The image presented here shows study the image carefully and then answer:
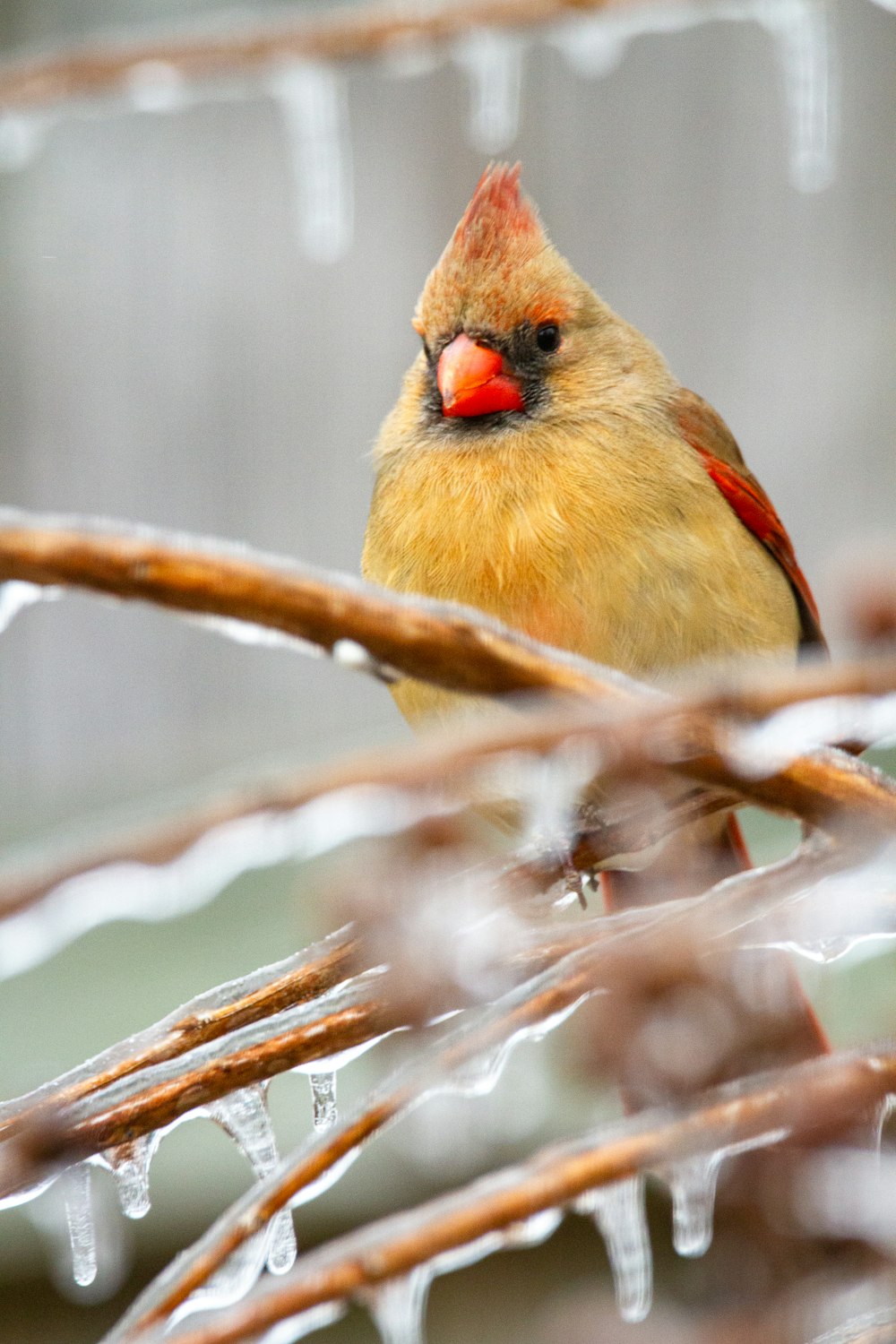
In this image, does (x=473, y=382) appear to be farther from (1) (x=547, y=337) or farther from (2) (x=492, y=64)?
(2) (x=492, y=64)

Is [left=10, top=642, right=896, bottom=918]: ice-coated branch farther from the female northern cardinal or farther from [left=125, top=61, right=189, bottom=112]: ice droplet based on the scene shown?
the female northern cardinal

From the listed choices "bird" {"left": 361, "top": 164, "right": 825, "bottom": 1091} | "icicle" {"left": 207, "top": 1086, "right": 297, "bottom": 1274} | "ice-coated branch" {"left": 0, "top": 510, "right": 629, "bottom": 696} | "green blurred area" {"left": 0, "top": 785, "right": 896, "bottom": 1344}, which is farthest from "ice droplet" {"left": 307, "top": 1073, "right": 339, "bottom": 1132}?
"green blurred area" {"left": 0, "top": 785, "right": 896, "bottom": 1344}

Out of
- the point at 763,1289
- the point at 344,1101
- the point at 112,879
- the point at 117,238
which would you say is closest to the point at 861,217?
the point at 117,238

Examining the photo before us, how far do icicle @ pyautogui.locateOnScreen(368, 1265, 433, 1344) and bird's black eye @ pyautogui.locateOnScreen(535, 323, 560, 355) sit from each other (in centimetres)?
129

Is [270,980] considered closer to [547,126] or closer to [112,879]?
[112,879]

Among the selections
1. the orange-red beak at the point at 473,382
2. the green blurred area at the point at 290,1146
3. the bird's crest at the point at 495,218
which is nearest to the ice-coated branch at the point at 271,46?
the bird's crest at the point at 495,218

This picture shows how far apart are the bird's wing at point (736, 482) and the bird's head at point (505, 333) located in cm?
11

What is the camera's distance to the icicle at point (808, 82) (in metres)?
1.46

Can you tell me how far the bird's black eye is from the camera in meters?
1.70

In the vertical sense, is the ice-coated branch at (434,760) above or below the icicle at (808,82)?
below

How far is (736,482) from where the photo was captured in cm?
174

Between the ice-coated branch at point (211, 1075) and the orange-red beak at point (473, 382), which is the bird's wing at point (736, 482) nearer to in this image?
→ the orange-red beak at point (473, 382)

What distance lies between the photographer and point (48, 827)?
2.69 metres

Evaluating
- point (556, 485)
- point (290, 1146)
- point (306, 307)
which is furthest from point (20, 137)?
point (290, 1146)
